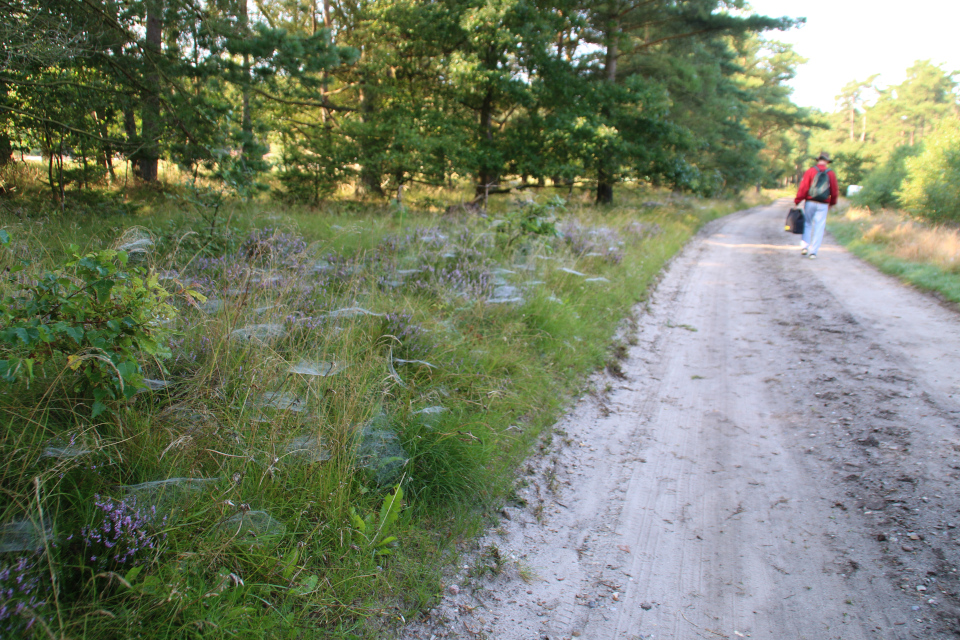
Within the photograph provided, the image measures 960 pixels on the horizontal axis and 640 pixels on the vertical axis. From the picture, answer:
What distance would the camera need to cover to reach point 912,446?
366 centimetres

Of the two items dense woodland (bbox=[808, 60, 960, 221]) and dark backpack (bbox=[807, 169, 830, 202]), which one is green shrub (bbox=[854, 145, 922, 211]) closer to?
dense woodland (bbox=[808, 60, 960, 221])

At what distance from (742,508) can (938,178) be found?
19.9 metres

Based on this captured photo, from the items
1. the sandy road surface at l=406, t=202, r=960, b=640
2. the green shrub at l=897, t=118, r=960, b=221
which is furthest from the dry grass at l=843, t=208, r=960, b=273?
the sandy road surface at l=406, t=202, r=960, b=640

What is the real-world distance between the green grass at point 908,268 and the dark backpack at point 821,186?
5.80ft

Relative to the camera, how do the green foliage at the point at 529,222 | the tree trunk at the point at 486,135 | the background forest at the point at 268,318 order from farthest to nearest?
the tree trunk at the point at 486,135 < the green foliage at the point at 529,222 < the background forest at the point at 268,318

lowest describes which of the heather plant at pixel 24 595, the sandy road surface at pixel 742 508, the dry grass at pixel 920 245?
the sandy road surface at pixel 742 508

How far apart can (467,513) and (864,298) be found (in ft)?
25.9

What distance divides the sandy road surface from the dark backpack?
6417mm

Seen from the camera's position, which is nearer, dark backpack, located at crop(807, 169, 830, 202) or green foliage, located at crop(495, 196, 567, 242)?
green foliage, located at crop(495, 196, 567, 242)

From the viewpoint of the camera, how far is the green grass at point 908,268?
7.98 meters

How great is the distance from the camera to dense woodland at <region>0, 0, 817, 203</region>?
733cm

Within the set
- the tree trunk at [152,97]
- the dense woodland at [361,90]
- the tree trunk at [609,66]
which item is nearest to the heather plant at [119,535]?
the dense woodland at [361,90]

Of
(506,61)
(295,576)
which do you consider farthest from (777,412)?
(506,61)

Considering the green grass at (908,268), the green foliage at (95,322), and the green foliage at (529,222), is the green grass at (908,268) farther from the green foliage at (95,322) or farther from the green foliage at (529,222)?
the green foliage at (95,322)
